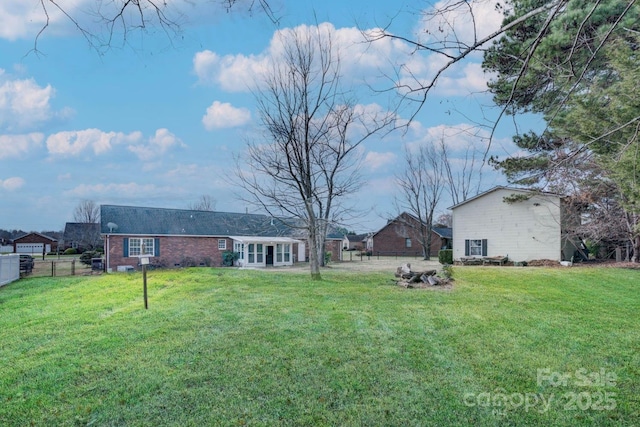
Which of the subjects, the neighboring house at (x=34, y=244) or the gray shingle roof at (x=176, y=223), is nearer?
the gray shingle roof at (x=176, y=223)

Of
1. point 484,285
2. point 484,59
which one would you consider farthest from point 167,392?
point 484,285

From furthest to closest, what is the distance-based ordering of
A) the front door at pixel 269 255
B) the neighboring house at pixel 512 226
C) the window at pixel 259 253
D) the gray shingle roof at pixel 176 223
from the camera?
the front door at pixel 269 255 < the window at pixel 259 253 < the gray shingle roof at pixel 176 223 < the neighboring house at pixel 512 226

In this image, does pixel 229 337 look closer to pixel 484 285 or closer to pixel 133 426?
pixel 133 426

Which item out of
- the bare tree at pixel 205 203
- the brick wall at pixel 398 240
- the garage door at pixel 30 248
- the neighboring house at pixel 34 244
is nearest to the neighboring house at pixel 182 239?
the brick wall at pixel 398 240

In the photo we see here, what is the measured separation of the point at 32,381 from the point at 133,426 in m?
1.80

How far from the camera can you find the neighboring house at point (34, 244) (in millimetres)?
48925

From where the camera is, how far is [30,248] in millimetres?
49281

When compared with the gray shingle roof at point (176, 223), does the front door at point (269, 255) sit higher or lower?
lower

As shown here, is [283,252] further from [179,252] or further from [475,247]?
[475,247]

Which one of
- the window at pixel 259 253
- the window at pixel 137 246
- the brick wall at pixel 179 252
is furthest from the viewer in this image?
the window at pixel 259 253

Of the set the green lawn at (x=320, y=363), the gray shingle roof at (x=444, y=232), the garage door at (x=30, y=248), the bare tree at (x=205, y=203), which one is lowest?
the garage door at (x=30, y=248)

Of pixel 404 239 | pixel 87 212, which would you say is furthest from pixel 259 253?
Answer: pixel 87 212

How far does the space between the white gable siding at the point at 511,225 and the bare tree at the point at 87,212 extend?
42.1m

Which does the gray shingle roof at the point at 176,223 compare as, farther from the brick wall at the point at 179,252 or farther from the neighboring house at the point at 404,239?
the neighboring house at the point at 404,239
